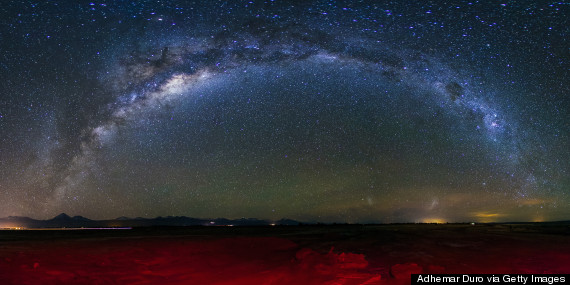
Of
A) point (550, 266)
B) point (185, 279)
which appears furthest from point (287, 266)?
point (550, 266)

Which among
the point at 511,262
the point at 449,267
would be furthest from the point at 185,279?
the point at 511,262

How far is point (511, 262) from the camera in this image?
14.0 meters

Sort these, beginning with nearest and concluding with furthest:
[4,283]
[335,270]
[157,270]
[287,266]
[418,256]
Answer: [4,283] < [335,270] < [157,270] < [287,266] < [418,256]

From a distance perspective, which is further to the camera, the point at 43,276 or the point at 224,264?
the point at 224,264

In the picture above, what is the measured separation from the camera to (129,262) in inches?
552

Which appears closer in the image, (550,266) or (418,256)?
(550,266)

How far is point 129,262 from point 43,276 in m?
3.87

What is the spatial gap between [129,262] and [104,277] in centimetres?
338

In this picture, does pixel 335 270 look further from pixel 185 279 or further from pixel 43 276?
pixel 43 276

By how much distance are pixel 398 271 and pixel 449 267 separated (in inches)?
158

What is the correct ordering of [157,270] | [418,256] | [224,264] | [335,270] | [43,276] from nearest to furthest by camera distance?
[43,276] < [335,270] < [157,270] < [224,264] < [418,256]

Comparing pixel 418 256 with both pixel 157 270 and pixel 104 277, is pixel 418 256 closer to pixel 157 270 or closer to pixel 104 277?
pixel 157 270

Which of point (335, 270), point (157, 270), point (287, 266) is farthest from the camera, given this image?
point (287, 266)

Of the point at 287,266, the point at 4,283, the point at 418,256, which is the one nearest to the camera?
the point at 4,283
